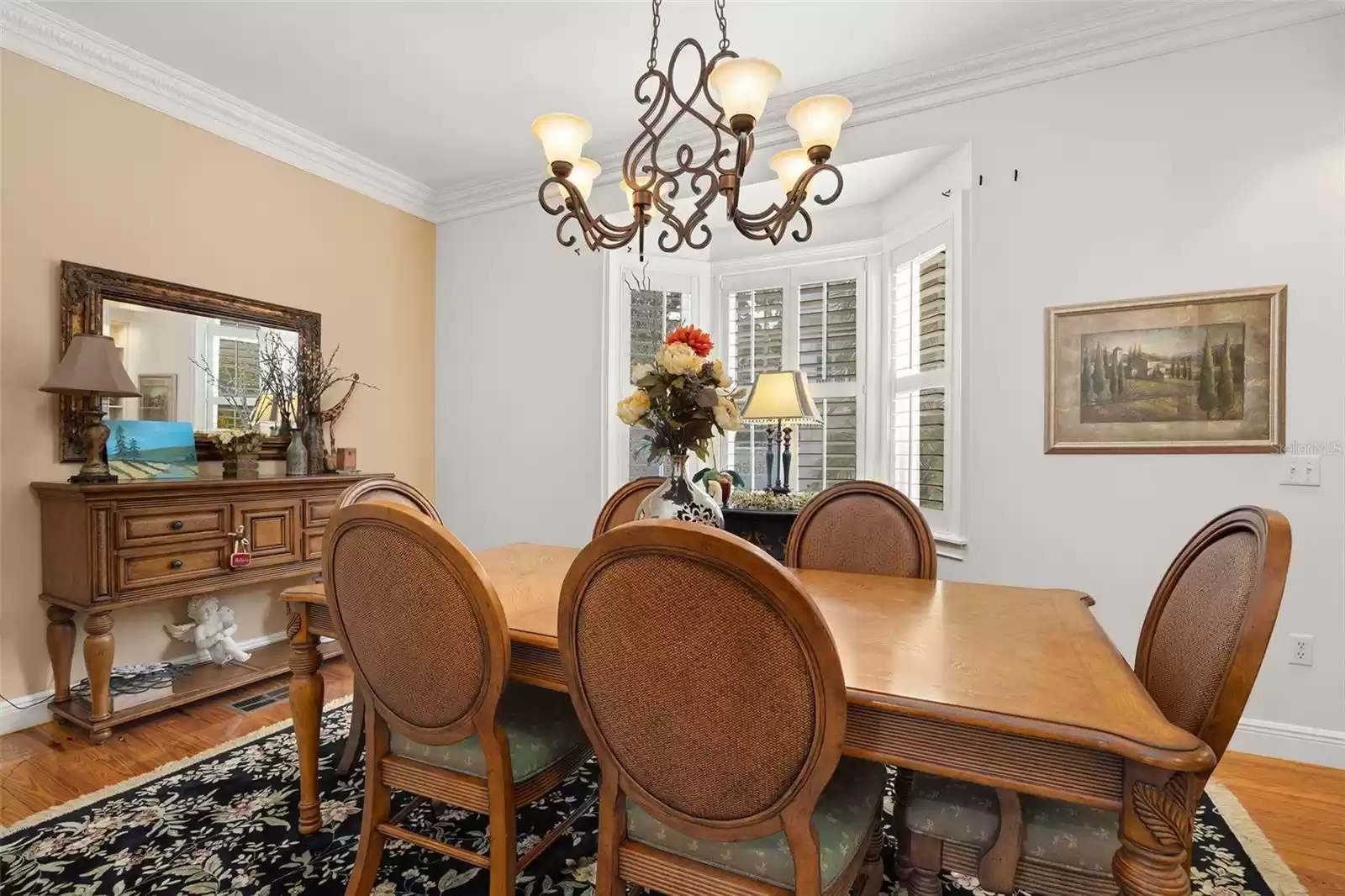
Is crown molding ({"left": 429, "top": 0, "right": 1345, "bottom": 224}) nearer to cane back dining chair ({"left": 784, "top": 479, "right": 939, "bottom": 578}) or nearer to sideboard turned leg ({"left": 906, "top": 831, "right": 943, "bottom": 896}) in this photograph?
cane back dining chair ({"left": 784, "top": 479, "right": 939, "bottom": 578})

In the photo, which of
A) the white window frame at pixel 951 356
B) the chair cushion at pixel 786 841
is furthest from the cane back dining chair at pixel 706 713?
the white window frame at pixel 951 356

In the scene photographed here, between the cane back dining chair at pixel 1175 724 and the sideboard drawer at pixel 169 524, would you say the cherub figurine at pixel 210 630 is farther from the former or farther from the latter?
the cane back dining chair at pixel 1175 724

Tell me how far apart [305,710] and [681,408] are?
1.36 meters

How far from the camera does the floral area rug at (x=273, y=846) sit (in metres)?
1.60

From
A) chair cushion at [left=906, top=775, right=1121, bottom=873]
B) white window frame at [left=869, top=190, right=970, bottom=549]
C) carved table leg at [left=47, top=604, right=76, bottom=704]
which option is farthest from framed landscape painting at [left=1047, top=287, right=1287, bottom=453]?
carved table leg at [left=47, top=604, right=76, bottom=704]

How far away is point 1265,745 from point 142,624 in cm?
466

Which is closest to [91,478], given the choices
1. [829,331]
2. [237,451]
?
[237,451]

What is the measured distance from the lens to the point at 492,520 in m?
4.11

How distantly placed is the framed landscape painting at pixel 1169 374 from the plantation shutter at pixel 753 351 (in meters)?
1.58

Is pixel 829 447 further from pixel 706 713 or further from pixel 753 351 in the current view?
pixel 706 713

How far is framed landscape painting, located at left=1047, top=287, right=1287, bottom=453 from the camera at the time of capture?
233cm

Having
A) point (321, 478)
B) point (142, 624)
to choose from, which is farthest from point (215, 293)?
point (142, 624)

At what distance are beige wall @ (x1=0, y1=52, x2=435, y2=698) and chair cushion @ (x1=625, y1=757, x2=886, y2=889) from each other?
9.53 feet

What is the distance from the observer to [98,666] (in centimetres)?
238
